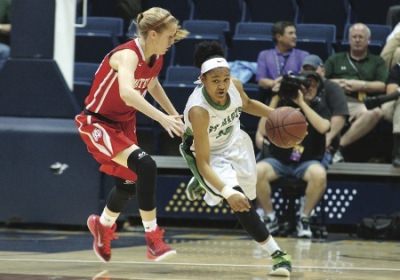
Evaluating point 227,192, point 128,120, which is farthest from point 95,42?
point 227,192

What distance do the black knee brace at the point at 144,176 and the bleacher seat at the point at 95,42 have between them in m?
5.21

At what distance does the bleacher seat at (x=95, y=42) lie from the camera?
1172 cm

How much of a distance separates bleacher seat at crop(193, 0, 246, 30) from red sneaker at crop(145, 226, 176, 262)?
6.43 meters

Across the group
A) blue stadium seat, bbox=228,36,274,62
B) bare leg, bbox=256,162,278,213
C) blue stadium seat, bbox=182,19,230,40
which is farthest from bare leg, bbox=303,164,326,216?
blue stadium seat, bbox=182,19,230,40

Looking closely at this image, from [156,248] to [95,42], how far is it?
550 centimetres

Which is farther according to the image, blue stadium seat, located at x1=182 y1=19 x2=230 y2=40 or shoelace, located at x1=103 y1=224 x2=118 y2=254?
blue stadium seat, located at x1=182 y1=19 x2=230 y2=40

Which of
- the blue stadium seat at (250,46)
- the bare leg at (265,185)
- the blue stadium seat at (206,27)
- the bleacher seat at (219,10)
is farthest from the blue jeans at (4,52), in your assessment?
the bare leg at (265,185)

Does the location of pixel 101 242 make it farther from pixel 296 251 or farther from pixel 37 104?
pixel 37 104

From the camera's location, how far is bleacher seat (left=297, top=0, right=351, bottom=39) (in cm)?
1235

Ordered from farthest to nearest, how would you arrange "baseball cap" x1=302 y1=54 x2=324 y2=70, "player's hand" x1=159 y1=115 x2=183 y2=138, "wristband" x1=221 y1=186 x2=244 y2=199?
"baseball cap" x1=302 y1=54 x2=324 y2=70 < "wristband" x1=221 y1=186 x2=244 y2=199 < "player's hand" x1=159 y1=115 x2=183 y2=138

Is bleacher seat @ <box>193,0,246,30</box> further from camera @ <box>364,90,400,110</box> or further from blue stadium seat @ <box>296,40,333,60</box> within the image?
camera @ <box>364,90,400,110</box>

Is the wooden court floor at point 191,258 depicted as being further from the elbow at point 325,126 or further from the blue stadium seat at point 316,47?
the blue stadium seat at point 316,47

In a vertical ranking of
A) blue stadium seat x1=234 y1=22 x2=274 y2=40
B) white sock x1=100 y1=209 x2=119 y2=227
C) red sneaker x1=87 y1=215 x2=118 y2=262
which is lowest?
red sneaker x1=87 y1=215 x2=118 y2=262

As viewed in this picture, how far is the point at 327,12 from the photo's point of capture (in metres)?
12.4
